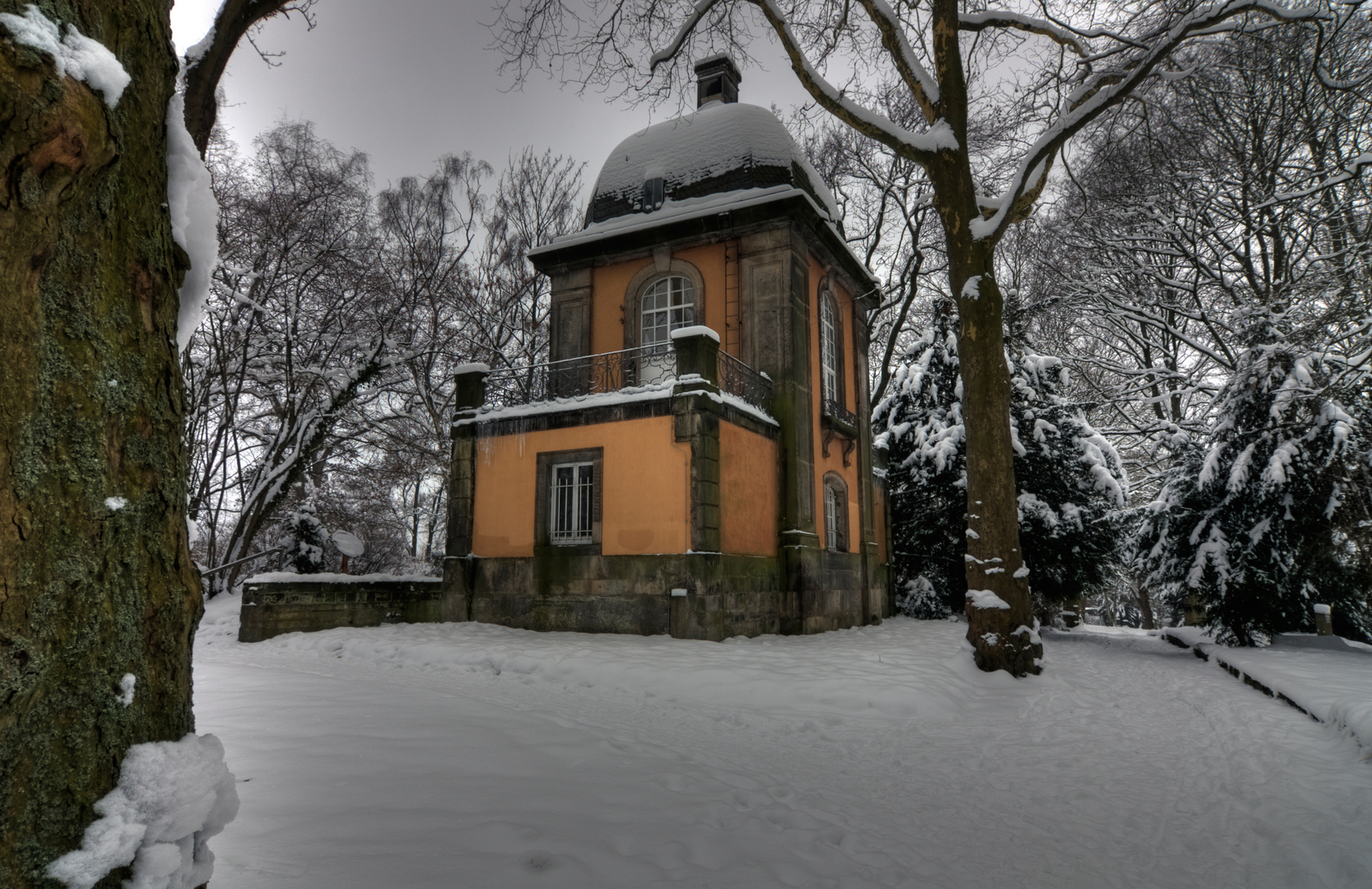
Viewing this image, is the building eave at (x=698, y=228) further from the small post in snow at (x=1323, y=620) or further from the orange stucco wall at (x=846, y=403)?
the small post in snow at (x=1323, y=620)

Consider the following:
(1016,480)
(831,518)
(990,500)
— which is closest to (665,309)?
(831,518)

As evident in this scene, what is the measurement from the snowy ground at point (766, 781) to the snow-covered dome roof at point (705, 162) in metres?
10.3

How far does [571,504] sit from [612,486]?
94cm

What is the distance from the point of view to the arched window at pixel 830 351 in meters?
15.6

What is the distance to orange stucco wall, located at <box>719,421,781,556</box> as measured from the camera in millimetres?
11797

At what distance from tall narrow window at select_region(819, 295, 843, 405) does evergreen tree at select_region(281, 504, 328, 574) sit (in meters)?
11.9

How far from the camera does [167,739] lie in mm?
1852

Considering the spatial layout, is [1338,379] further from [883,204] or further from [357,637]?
[883,204]

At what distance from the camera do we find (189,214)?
2.08m

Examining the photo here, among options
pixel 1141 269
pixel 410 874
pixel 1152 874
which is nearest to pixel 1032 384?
pixel 1141 269

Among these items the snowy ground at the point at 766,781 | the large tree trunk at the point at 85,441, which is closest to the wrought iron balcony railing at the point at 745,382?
the snowy ground at the point at 766,781

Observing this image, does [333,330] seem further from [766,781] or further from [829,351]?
[766,781]

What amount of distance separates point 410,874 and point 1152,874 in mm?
3045

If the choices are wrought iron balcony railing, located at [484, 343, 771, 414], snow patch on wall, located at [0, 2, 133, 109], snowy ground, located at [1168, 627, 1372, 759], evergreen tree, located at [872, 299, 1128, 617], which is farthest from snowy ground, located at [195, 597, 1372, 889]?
evergreen tree, located at [872, 299, 1128, 617]
